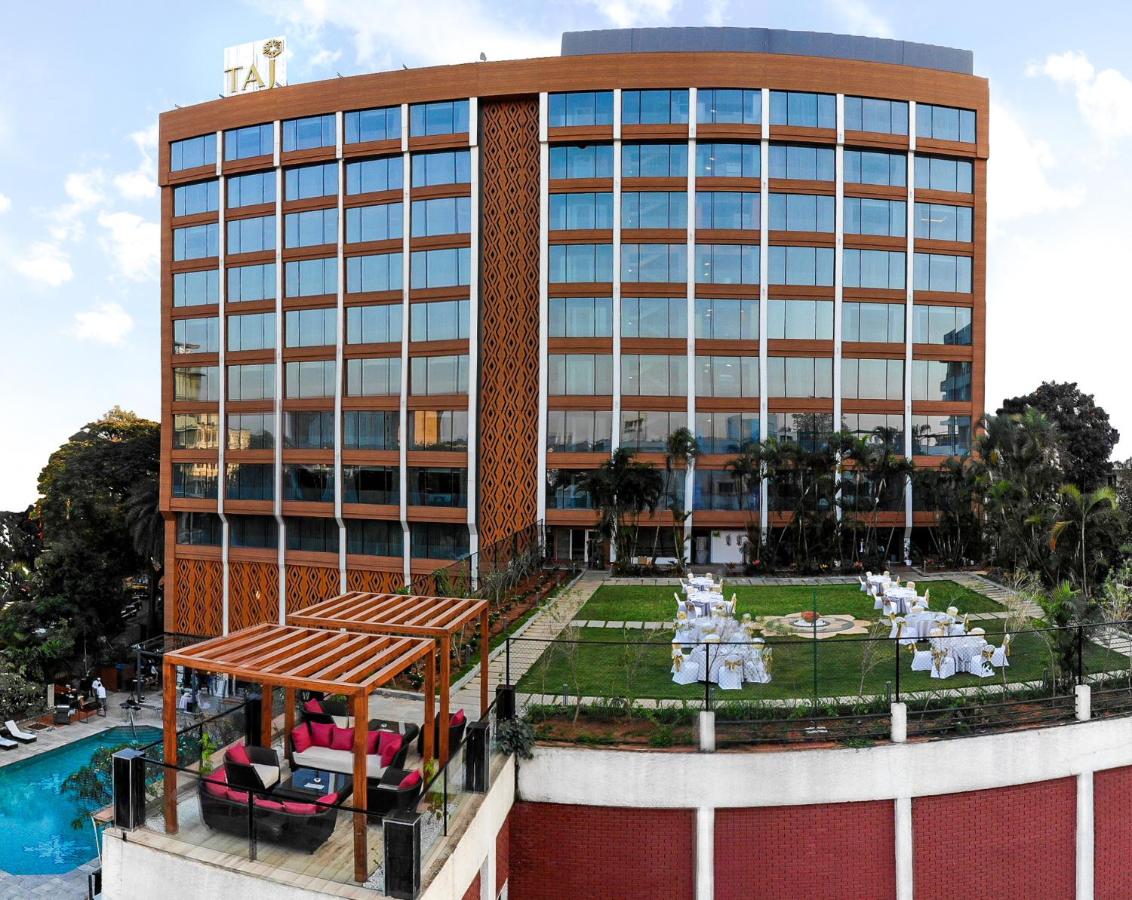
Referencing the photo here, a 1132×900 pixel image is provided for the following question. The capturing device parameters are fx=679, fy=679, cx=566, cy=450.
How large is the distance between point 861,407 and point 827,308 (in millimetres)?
5209

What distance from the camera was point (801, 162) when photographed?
33625 millimetres

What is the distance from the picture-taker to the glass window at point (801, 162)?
3347 cm

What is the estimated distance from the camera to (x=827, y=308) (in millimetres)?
33781

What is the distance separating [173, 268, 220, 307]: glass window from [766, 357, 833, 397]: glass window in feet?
101

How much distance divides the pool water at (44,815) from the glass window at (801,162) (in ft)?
118

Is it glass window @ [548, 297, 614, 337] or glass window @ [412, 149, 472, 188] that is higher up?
glass window @ [412, 149, 472, 188]

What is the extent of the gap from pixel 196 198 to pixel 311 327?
36.9 feet

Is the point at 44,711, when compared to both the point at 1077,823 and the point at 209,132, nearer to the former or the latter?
the point at 209,132

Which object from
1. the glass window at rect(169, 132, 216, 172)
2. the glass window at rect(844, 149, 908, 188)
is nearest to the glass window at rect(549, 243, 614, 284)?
the glass window at rect(844, 149, 908, 188)

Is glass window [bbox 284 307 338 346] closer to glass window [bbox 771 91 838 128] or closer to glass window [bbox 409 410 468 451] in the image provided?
glass window [bbox 409 410 468 451]

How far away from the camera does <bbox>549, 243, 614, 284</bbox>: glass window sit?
33.3m

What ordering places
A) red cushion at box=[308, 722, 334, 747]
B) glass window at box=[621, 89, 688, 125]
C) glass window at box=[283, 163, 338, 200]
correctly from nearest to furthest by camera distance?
1. red cushion at box=[308, 722, 334, 747]
2. glass window at box=[621, 89, 688, 125]
3. glass window at box=[283, 163, 338, 200]

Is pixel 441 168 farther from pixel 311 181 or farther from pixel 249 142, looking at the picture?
pixel 249 142

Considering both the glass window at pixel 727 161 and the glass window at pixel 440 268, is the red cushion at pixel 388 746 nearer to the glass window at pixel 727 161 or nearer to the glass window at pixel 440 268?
the glass window at pixel 440 268
